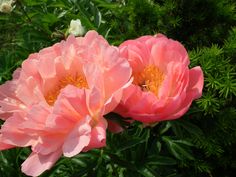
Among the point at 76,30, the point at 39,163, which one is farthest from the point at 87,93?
the point at 76,30

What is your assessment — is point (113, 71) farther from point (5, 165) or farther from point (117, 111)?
point (5, 165)

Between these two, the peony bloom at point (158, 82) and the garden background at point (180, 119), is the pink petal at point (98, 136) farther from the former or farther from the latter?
the garden background at point (180, 119)

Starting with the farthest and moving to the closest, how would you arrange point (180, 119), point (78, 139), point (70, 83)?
1. point (180, 119)
2. point (70, 83)
3. point (78, 139)

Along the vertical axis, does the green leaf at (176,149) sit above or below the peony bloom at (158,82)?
below

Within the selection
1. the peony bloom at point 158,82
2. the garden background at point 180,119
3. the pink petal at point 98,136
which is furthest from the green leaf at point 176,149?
the pink petal at point 98,136

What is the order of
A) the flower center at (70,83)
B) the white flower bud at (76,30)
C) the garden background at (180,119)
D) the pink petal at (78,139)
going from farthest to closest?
the white flower bud at (76,30) < the garden background at (180,119) < the flower center at (70,83) < the pink petal at (78,139)

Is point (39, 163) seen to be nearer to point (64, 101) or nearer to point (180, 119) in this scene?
point (64, 101)

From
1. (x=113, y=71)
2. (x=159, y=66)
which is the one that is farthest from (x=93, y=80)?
(x=159, y=66)

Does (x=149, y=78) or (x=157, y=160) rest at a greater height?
(x=149, y=78)

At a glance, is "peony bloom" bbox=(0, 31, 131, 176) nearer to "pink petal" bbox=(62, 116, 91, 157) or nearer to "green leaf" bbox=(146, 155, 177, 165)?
"pink petal" bbox=(62, 116, 91, 157)
